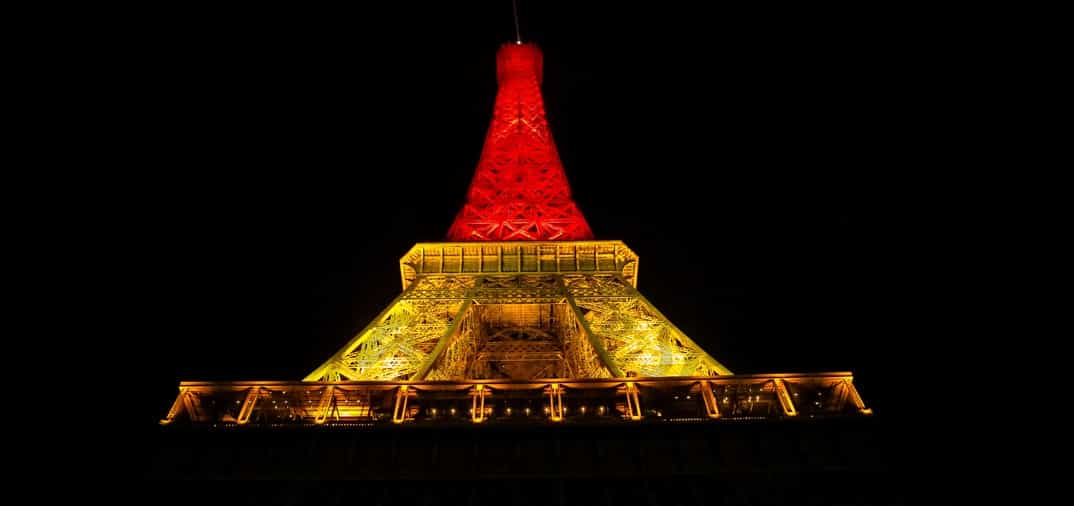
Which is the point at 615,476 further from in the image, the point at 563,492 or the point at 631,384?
the point at 631,384

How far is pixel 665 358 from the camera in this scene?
19641 millimetres

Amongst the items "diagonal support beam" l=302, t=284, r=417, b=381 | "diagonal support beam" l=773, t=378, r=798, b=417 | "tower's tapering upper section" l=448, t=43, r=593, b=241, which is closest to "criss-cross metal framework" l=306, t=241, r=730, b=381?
"diagonal support beam" l=302, t=284, r=417, b=381

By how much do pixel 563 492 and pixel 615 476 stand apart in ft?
3.04

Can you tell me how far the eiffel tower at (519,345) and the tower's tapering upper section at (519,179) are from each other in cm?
6

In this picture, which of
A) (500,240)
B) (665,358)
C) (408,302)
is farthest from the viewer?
(500,240)

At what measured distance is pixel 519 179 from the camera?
2881 centimetres

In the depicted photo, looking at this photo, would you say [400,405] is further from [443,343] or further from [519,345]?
[519,345]

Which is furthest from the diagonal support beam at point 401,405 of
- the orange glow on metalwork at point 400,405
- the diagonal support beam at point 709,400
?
the diagonal support beam at point 709,400

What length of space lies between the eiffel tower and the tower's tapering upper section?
58 millimetres

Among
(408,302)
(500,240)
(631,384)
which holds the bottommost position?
(631,384)

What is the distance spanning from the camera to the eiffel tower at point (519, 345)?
50.5ft

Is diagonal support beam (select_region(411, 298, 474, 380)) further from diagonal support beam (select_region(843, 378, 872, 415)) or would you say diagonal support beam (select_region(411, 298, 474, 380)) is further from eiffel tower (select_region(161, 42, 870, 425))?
diagonal support beam (select_region(843, 378, 872, 415))

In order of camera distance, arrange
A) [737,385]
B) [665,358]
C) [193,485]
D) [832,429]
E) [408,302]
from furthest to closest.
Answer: [408,302] < [665,358] < [737,385] < [832,429] < [193,485]

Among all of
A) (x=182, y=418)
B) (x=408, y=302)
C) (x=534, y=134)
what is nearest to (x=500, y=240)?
(x=408, y=302)
